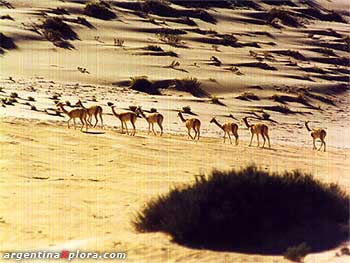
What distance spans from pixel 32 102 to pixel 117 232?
1515 cm

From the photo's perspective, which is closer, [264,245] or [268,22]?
[264,245]

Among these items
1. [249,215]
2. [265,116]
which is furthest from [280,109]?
[249,215]

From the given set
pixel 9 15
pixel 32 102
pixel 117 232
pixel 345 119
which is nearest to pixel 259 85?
pixel 345 119

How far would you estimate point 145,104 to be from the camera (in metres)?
29.3

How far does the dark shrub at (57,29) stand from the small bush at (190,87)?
9.55 metres

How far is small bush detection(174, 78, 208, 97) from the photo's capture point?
1321 inches

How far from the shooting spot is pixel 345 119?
32000 millimetres

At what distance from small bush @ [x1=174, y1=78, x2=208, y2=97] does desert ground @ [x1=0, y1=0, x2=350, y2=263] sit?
14cm

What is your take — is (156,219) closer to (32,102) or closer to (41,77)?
(32,102)

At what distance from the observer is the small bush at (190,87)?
33.5m

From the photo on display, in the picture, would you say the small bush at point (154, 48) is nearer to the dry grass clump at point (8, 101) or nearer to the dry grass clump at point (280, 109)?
the dry grass clump at point (280, 109)

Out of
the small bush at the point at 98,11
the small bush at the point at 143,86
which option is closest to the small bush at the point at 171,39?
the small bush at the point at 98,11

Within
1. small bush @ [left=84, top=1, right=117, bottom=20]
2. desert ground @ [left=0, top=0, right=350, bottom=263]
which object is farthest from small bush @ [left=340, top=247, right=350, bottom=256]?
small bush @ [left=84, top=1, right=117, bottom=20]

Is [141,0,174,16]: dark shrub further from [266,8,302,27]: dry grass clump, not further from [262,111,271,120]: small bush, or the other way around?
[262,111,271,120]: small bush
